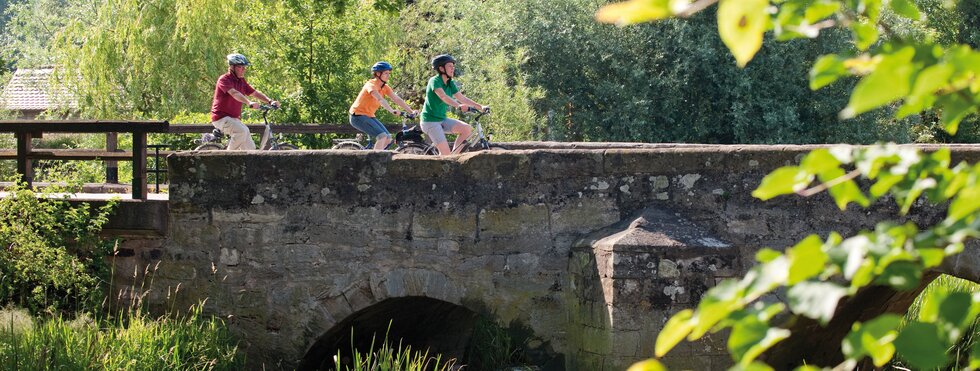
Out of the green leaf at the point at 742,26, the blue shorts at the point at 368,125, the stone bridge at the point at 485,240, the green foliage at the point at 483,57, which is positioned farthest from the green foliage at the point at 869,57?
the green foliage at the point at 483,57

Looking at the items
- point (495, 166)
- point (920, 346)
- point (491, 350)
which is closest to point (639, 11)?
point (920, 346)

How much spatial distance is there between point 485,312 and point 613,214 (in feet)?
3.54

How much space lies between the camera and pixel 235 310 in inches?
346

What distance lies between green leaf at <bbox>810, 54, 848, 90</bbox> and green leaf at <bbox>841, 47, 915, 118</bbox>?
13 cm

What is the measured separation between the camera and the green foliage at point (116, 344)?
7848 mm

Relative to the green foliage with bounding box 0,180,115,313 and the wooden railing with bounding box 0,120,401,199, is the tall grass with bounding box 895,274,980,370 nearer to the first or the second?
the wooden railing with bounding box 0,120,401,199

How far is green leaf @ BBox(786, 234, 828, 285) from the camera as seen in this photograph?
1943mm

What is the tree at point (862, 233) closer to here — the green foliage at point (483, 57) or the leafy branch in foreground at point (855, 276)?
the leafy branch in foreground at point (855, 276)

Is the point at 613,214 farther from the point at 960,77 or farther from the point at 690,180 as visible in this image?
the point at 960,77

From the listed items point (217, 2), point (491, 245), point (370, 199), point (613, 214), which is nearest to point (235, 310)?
point (370, 199)

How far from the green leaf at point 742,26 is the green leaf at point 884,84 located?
159mm

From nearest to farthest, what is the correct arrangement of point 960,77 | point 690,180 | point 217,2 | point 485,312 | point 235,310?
point 960,77
point 690,180
point 485,312
point 235,310
point 217,2

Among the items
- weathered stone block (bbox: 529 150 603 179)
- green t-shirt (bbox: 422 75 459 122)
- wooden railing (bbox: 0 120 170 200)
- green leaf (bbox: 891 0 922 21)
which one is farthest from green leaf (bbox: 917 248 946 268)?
green t-shirt (bbox: 422 75 459 122)

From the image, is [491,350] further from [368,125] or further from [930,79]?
[930,79]
